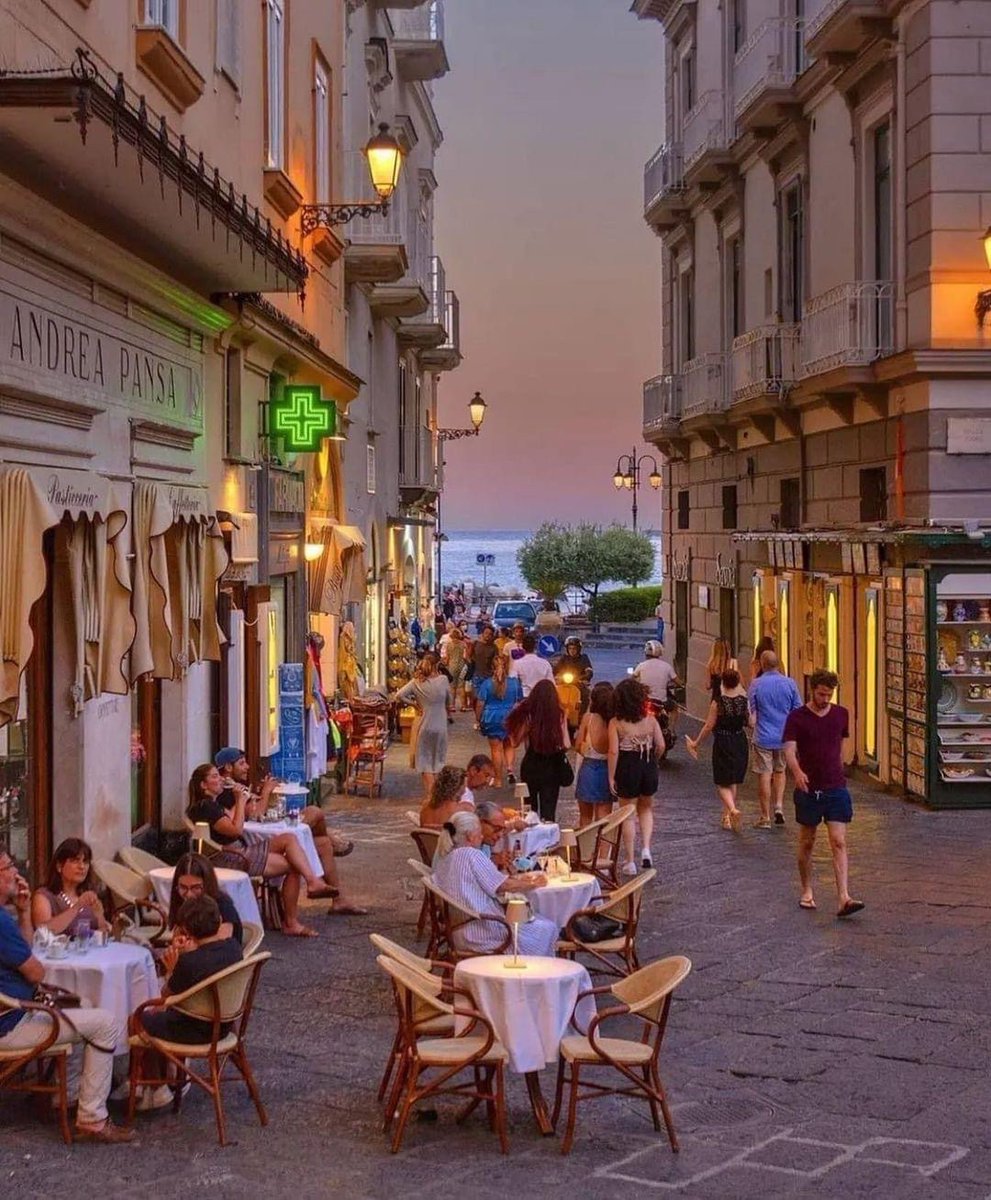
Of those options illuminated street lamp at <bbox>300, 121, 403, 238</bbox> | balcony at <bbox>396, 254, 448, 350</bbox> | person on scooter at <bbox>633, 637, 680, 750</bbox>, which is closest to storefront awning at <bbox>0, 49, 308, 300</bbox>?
illuminated street lamp at <bbox>300, 121, 403, 238</bbox>

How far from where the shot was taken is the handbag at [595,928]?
1012 cm

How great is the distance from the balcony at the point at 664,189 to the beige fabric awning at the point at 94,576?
21878 millimetres

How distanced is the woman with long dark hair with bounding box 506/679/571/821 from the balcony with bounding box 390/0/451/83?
2044 cm

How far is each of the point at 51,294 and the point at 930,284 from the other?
34.9 feet

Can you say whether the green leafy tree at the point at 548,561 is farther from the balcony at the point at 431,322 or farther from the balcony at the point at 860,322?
the balcony at the point at 860,322

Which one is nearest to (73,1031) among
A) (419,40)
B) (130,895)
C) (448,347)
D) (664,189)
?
(130,895)

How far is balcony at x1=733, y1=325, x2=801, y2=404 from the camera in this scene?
2277cm

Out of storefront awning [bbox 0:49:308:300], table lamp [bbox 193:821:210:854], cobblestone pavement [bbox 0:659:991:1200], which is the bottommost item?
cobblestone pavement [bbox 0:659:991:1200]

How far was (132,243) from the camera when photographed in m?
11.2

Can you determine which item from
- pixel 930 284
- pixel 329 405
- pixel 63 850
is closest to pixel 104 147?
pixel 63 850

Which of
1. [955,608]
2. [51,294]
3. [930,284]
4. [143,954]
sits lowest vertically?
[143,954]

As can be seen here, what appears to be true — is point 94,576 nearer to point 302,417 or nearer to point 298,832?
point 298,832

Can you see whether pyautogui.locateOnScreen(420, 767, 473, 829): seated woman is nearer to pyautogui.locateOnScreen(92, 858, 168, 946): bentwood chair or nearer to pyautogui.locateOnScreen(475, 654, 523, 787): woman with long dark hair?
pyautogui.locateOnScreen(92, 858, 168, 946): bentwood chair

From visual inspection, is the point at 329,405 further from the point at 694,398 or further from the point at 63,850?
the point at 694,398
